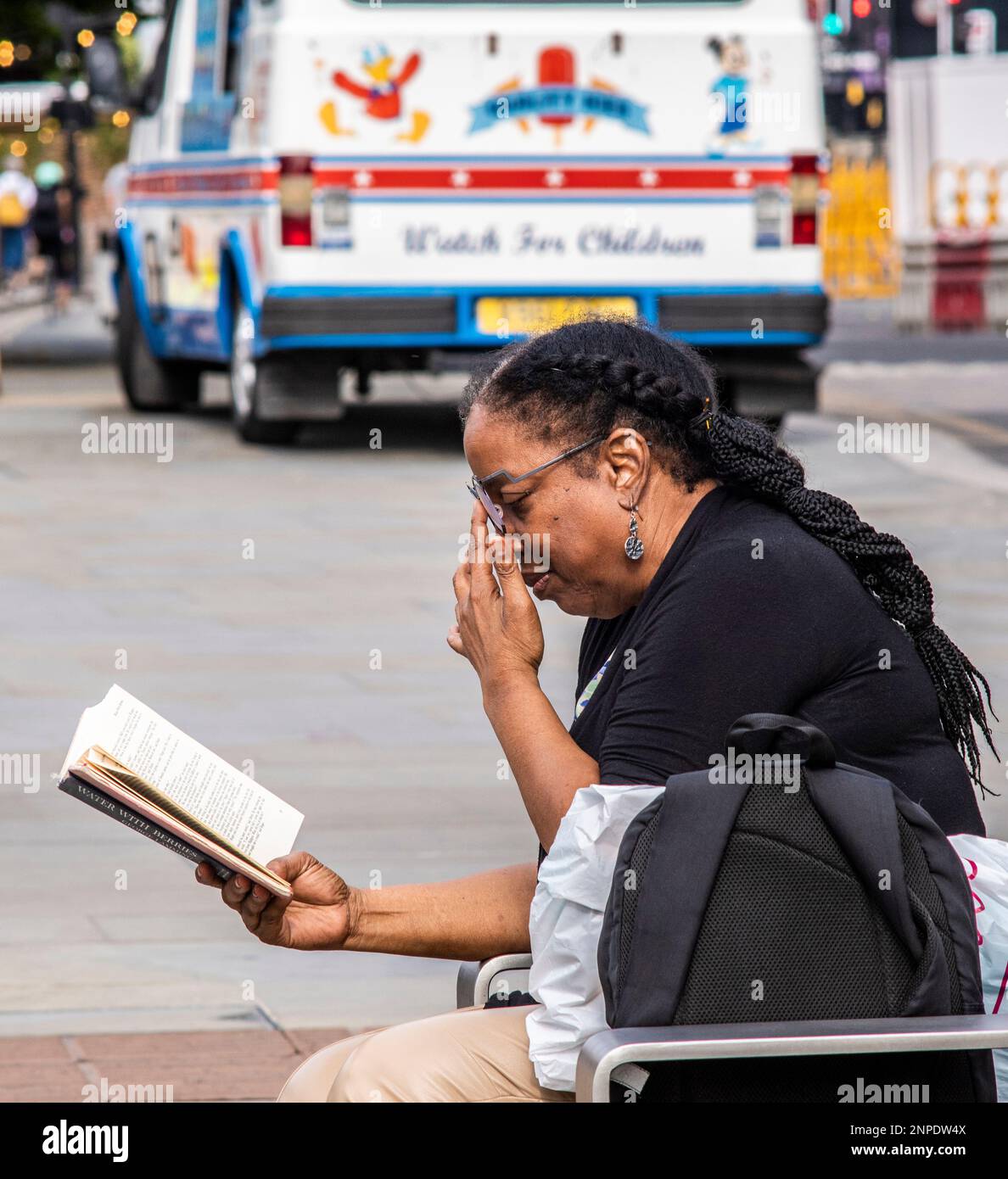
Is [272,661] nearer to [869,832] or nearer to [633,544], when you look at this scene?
[633,544]

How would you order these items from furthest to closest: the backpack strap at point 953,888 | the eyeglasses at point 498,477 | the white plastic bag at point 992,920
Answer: the eyeglasses at point 498,477 → the white plastic bag at point 992,920 → the backpack strap at point 953,888

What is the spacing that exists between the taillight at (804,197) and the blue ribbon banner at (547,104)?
1001mm

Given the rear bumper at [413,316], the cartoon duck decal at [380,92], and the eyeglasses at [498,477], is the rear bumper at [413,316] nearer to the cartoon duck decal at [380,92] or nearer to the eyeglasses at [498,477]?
the cartoon duck decal at [380,92]

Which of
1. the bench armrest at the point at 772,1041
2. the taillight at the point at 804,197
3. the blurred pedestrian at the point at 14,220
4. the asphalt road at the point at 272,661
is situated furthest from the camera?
the blurred pedestrian at the point at 14,220

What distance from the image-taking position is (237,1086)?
394 cm

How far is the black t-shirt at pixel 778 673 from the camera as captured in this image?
2.44 m

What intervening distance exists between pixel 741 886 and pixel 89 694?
5.10 meters

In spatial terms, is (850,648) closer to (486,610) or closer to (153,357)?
(486,610)

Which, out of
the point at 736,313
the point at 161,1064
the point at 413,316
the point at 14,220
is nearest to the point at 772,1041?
the point at 161,1064

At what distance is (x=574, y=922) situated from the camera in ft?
7.63

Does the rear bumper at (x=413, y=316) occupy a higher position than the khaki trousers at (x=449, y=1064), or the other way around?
the khaki trousers at (x=449, y=1064)

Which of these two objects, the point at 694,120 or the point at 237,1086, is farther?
the point at 694,120

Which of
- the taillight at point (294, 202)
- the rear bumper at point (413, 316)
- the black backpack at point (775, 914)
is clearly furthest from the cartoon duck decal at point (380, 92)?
the black backpack at point (775, 914)

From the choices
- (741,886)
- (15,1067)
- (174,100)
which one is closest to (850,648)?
(741,886)
